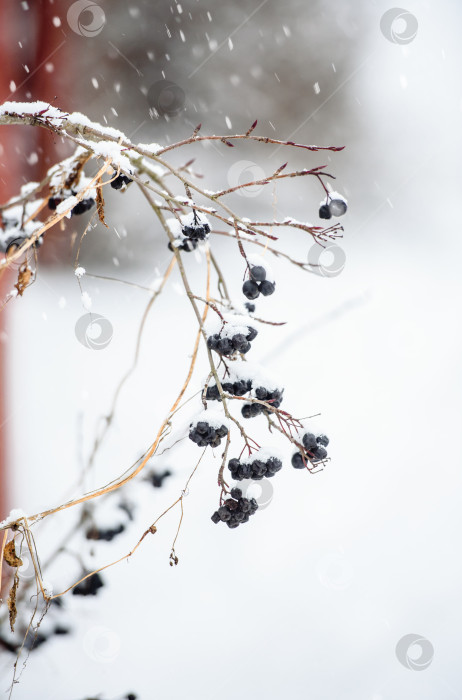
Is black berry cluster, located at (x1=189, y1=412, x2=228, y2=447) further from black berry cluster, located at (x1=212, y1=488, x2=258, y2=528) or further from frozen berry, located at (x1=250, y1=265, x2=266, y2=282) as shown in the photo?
frozen berry, located at (x1=250, y1=265, x2=266, y2=282)

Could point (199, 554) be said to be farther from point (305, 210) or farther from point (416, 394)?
point (305, 210)

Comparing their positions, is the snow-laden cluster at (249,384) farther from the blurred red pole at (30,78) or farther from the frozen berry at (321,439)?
the blurred red pole at (30,78)

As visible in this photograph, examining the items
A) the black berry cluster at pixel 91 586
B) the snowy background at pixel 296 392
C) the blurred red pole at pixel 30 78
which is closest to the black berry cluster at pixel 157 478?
the snowy background at pixel 296 392

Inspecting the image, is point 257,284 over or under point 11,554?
over

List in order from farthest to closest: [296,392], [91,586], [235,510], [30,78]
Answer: [30,78], [296,392], [91,586], [235,510]

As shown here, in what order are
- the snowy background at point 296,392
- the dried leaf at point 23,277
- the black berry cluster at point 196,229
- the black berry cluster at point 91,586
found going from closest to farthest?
1. the dried leaf at point 23,277
2. the black berry cluster at point 196,229
3. the black berry cluster at point 91,586
4. the snowy background at point 296,392

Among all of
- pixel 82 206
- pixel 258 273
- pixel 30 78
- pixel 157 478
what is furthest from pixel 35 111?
pixel 30 78

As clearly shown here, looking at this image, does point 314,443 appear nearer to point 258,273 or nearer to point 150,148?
point 258,273

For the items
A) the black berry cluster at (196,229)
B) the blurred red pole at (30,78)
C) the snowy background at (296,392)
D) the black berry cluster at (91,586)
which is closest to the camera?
the black berry cluster at (196,229)
